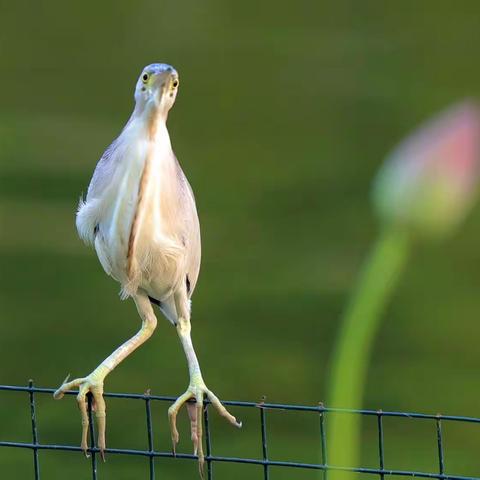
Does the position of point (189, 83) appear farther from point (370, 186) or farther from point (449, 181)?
point (449, 181)

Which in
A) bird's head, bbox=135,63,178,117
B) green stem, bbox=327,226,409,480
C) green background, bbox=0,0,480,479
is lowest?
green stem, bbox=327,226,409,480

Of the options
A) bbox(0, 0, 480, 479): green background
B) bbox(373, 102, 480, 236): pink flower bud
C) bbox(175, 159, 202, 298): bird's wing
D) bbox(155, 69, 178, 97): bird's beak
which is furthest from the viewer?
bbox(0, 0, 480, 479): green background

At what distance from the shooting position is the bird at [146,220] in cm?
94

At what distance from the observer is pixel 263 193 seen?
3.03m

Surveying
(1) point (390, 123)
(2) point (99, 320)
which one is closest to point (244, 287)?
(2) point (99, 320)

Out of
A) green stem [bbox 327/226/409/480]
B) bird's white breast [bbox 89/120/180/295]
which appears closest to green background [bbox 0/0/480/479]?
bird's white breast [bbox 89/120/180/295]

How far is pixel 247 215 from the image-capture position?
9.73 feet

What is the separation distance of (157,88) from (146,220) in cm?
11

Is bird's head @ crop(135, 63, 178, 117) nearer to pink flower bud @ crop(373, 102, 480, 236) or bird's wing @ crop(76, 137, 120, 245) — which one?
bird's wing @ crop(76, 137, 120, 245)

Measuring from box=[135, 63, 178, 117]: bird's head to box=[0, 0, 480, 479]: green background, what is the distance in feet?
4.08

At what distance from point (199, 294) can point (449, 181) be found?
201 cm

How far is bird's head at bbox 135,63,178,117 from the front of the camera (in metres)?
0.91

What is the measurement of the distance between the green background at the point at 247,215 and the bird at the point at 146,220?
109 centimetres

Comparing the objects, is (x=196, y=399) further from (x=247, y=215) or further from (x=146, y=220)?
(x=247, y=215)
